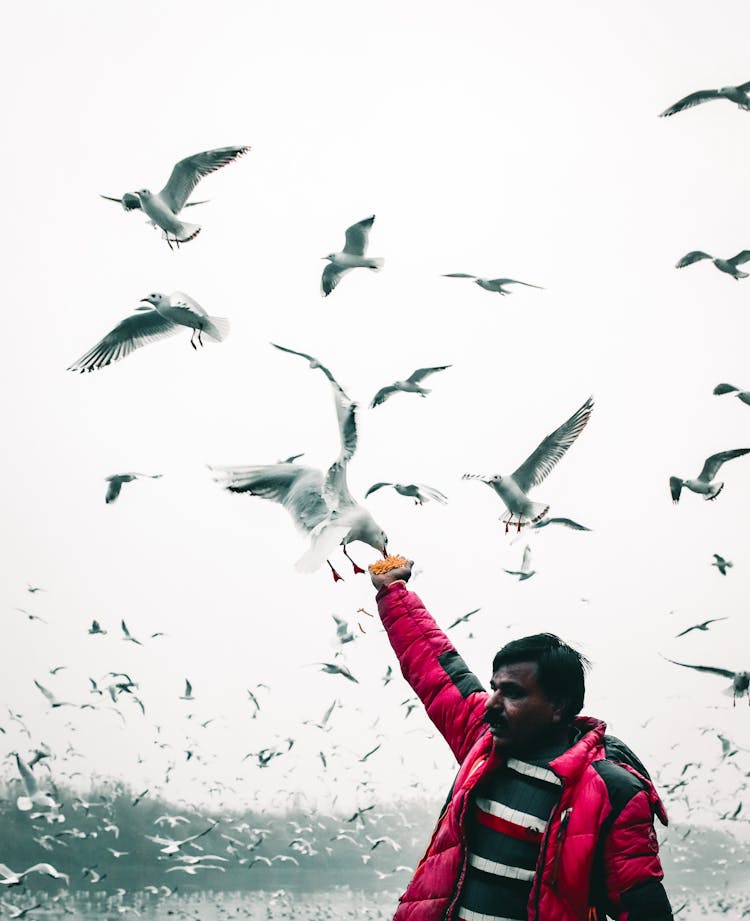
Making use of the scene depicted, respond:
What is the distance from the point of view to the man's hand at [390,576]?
70.3 inches

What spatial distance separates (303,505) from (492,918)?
3.45 feet

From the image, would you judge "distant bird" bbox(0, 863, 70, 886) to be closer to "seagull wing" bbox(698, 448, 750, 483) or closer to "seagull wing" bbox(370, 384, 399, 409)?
"seagull wing" bbox(370, 384, 399, 409)

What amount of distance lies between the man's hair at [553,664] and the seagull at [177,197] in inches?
142

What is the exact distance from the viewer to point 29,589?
27.1ft

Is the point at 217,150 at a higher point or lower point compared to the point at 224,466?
higher

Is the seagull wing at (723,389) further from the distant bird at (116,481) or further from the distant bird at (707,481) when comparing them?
the distant bird at (116,481)

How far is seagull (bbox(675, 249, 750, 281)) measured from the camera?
593cm

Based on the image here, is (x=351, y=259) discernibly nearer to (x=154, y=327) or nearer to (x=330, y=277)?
(x=330, y=277)

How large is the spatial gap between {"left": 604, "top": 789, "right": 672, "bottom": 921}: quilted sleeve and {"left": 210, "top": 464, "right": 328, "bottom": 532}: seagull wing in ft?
3.41

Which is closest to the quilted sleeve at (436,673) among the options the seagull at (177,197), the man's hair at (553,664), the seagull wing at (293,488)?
the man's hair at (553,664)

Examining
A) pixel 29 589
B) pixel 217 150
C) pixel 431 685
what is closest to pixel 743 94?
pixel 217 150

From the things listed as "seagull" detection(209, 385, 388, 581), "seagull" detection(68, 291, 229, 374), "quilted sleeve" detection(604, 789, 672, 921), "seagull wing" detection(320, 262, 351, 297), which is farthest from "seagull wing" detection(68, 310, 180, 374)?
"quilted sleeve" detection(604, 789, 672, 921)

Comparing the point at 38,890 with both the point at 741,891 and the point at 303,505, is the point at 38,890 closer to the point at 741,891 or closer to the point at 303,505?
the point at 741,891

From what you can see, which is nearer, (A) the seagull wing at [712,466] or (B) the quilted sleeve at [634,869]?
(B) the quilted sleeve at [634,869]
